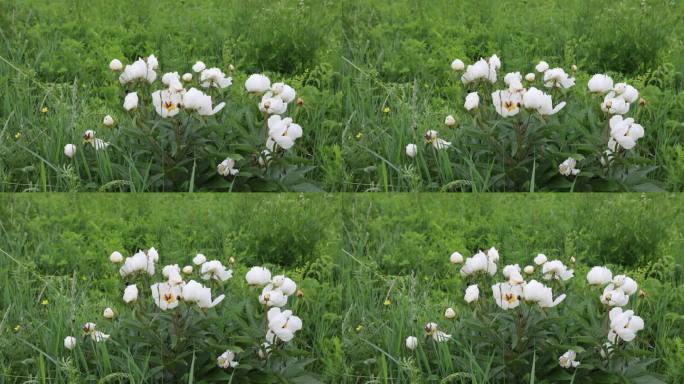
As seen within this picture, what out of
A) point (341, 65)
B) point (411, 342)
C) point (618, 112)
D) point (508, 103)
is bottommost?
point (411, 342)

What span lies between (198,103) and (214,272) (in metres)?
0.69

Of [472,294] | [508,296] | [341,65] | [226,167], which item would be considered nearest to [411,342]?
[472,294]

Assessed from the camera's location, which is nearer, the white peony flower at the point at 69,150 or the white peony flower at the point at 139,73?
the white peony flower at the point at 139,73

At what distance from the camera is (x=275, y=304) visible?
413 centimetres

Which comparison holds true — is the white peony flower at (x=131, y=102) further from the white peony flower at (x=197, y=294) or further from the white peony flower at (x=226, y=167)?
the white peony flower at (x=197, y=294)

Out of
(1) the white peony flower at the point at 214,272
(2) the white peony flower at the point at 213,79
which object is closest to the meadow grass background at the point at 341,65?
(2) the white peony flower at the point at 213,79

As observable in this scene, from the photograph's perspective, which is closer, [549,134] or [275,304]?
[275,304]

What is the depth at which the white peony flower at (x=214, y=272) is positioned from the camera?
4.21 meters

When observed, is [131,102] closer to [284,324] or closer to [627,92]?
[284,324]

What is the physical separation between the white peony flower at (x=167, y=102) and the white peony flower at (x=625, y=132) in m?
1.79

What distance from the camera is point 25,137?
5.09 meters

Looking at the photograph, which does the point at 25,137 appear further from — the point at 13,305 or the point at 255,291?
the point at 255,291

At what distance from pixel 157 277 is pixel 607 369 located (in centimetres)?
188

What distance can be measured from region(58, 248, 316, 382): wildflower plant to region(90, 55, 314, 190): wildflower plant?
21.7 inches
